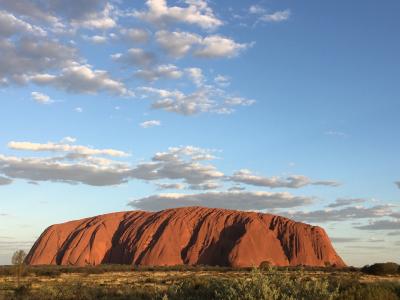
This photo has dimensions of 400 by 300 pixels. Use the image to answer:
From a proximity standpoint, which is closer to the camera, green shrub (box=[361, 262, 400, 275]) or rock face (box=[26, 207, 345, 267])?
green shrub (box=[361, 262, 400, 275])

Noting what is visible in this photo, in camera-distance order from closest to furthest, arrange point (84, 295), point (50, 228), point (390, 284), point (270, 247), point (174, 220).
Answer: point (390, 284)
point (84, 295)
point (270, 247)
point (174, 220)
point (50, 228)

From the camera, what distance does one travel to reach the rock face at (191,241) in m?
86.3

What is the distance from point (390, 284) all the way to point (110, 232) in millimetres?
91613

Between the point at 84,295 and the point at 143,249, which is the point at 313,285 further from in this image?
the point at 143,249

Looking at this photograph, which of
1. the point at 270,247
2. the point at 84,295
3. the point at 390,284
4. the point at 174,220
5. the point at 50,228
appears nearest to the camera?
the point at 390,284

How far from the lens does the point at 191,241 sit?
300ft

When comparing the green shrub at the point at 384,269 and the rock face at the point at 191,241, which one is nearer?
the green shrub at the point at 384,269

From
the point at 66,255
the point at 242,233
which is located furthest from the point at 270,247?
the point at 66,255

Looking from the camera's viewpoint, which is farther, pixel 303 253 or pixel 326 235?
pixel 326 235

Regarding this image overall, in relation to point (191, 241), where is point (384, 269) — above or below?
below

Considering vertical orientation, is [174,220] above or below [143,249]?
above

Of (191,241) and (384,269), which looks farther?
(191,241)

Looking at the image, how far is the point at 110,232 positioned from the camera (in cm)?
9988

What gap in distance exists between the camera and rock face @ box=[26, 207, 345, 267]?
86.3m
